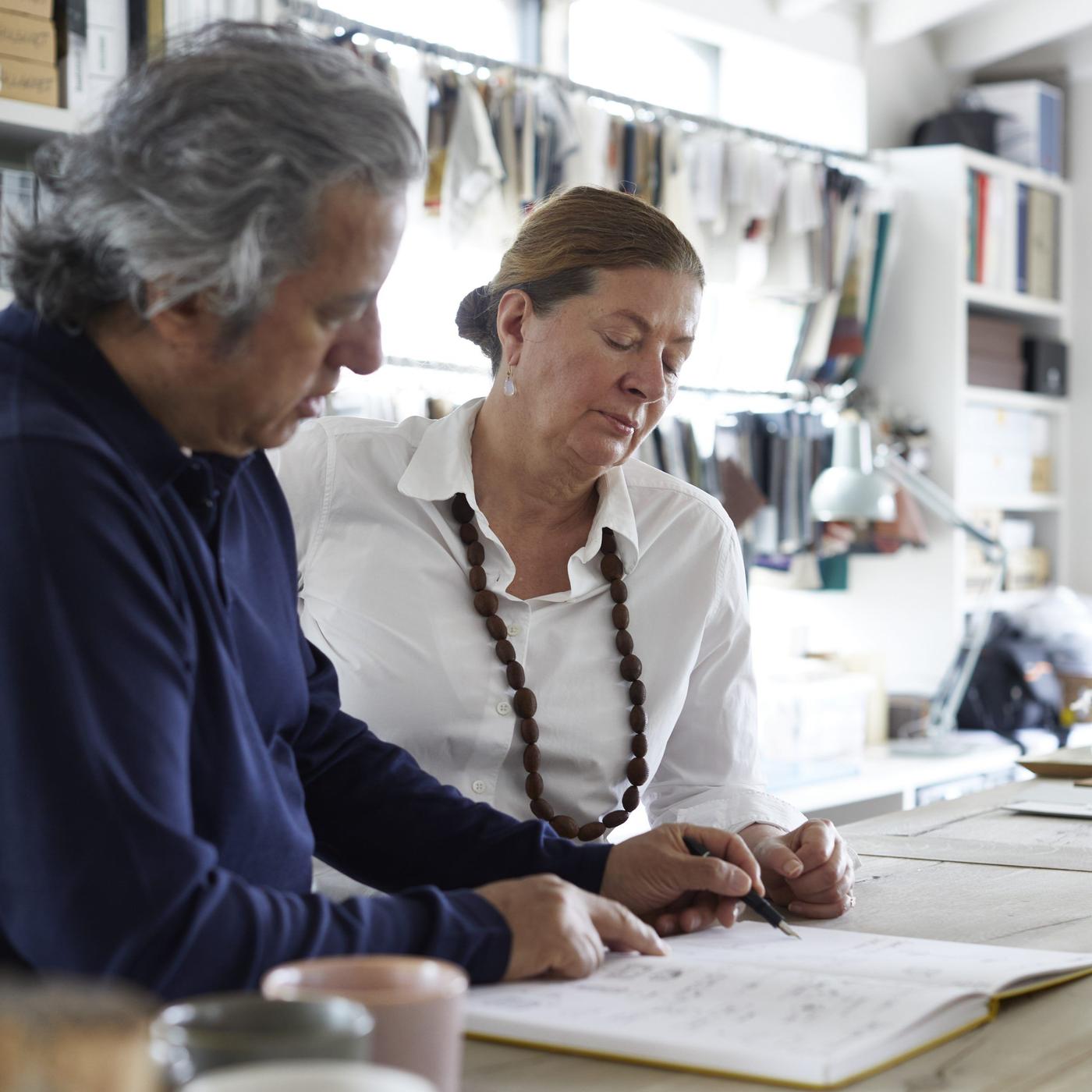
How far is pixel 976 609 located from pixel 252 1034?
15.3 ft

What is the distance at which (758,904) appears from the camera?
4.31 ft

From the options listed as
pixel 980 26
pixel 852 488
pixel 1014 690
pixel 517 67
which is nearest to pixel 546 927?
pixel 852 488

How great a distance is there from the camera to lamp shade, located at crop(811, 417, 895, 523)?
3.99 m

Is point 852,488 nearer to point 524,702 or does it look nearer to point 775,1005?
point 524,702

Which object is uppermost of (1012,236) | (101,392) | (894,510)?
(1012,236)

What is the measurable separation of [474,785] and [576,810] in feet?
0.41

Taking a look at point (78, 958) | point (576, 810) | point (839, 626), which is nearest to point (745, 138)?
point (839, 626)

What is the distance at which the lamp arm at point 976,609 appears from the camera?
419 centimetres

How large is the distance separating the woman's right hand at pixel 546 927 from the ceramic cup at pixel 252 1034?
1.40 feet

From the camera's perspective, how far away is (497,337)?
75.5 inches

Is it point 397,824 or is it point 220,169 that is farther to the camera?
point 397,824

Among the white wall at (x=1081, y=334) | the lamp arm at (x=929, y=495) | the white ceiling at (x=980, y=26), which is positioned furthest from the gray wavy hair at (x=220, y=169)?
the white wall at (x=1081, y=334)

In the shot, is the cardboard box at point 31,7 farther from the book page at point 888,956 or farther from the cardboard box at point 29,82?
the book page at point 888,956

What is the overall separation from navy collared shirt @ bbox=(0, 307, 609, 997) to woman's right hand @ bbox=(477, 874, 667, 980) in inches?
0.6
